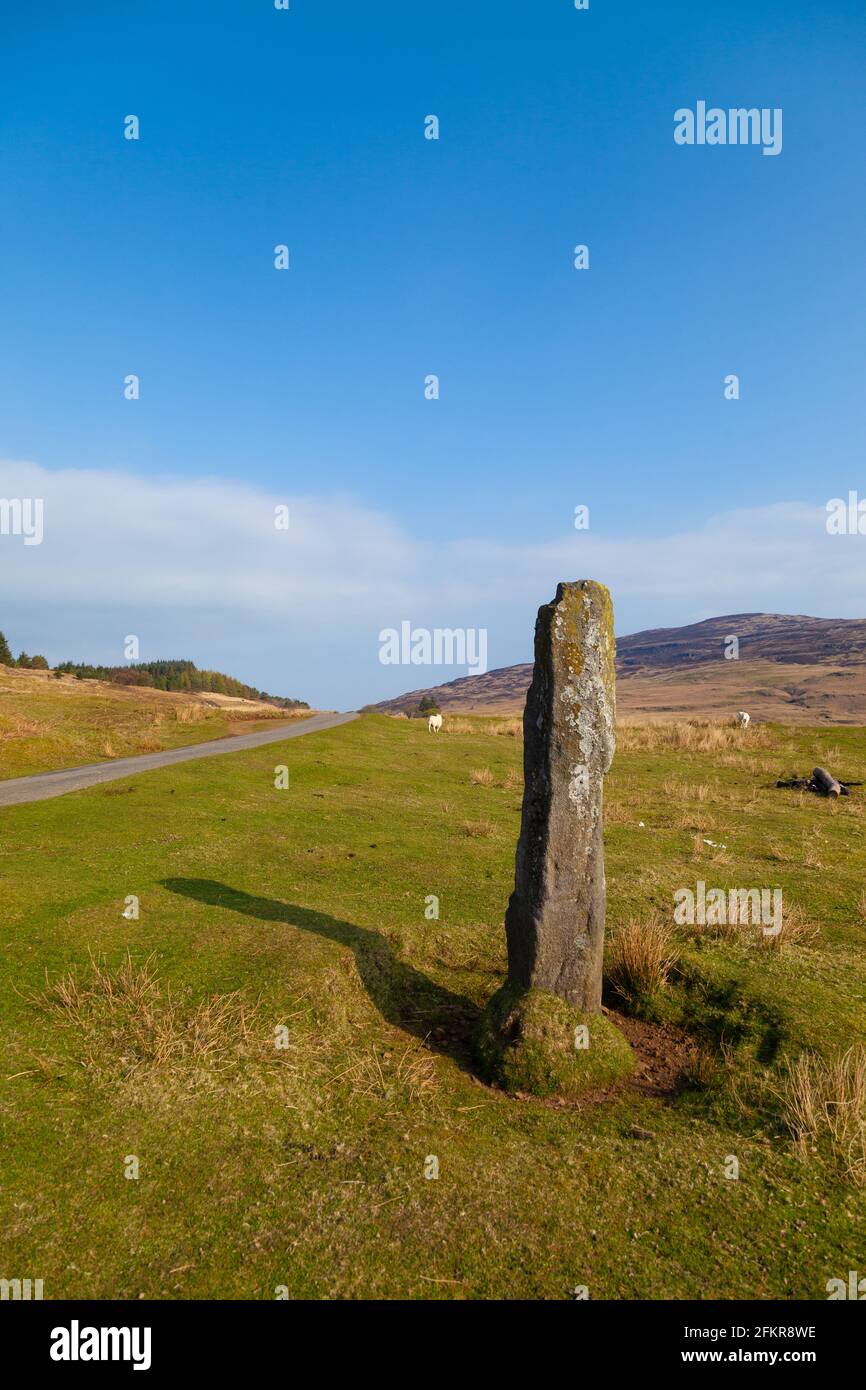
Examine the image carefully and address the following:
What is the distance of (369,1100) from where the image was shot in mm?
6328

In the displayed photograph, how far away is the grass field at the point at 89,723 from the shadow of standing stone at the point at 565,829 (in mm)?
18735

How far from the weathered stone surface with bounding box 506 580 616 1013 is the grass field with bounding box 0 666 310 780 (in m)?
18.8

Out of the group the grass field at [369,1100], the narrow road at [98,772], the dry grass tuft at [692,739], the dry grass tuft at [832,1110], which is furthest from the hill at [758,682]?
the dry grass tuft at [832,1110]

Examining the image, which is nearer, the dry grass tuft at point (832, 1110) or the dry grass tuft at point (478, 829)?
the dry grass tuft at point (832, 1110)

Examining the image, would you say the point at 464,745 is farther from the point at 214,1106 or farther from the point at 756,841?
the point at 214,1106

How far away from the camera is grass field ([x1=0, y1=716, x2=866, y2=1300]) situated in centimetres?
456

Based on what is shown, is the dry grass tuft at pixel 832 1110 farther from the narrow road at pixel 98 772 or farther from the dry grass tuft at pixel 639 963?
the narrow road at pixel 98 772

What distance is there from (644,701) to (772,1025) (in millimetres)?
116824

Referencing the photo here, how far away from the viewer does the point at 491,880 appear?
12164 millimetres

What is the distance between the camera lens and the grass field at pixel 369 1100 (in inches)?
180

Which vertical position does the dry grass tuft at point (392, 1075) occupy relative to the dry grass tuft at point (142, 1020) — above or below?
below
